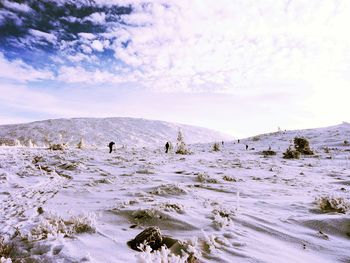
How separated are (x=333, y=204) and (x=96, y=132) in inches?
1618

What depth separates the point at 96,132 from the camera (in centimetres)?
4412

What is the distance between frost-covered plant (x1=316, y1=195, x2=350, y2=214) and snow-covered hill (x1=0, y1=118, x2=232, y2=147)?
1285 inches

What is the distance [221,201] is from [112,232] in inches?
90.0

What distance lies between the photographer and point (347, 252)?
3354 millimetres

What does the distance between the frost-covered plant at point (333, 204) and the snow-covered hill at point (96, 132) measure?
32644 mm

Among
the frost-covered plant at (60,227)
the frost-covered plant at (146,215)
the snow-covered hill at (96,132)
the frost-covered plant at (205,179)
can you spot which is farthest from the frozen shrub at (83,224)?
the snow-covered hill at (96,132)

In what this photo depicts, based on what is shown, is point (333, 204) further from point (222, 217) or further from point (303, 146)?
point (303, 146)

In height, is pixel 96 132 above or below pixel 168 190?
above

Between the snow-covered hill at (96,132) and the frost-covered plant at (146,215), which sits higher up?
the snow-covered hill at (96,132)

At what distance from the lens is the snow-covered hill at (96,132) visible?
39.2m

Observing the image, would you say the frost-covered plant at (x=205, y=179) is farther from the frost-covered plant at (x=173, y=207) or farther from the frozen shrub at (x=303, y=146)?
the frozen shrub at (x=303, y=146)

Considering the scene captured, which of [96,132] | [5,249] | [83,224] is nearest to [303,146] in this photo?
[83,224]

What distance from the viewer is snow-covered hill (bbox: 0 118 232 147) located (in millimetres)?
39250

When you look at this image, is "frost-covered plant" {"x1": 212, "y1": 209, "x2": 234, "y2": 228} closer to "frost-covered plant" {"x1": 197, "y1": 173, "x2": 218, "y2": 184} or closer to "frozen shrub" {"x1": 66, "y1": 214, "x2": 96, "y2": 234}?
"frozen shrub" {"x1": 66, "y1": 214, "x2": 96, "y2": 234}
